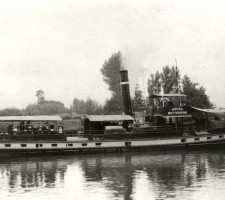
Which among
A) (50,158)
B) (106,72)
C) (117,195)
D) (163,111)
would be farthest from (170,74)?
(117,195)

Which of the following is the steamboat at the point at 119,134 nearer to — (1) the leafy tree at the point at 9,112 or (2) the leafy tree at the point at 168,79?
(2) the leafy tree at the point at 168,79

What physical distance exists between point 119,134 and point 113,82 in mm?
28921

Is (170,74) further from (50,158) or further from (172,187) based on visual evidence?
(172,187)

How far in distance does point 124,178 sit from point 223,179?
4.03m

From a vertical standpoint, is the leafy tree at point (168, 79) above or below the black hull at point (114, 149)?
above

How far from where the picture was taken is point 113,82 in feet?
182

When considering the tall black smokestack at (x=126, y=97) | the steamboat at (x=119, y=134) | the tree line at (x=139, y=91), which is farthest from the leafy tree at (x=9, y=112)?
the tall black smokestack at (x=126, y=97)

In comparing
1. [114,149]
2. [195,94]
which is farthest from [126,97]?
[195,94]

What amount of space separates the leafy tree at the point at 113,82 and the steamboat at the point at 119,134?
22123 mm

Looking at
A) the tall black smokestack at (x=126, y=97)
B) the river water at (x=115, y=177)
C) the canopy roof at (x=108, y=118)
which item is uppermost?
the tall black smokestack at (x=126, y=97)

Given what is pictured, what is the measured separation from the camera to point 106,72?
56.5 metres

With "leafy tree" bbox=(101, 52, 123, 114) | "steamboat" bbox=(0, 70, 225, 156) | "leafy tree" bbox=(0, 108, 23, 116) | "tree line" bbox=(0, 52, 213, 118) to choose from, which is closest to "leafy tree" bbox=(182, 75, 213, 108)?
"tree line" bbox=(0, 52, 213, 118)

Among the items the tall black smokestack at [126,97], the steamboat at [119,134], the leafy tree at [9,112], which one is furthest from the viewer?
the leafy tree at [9,112]

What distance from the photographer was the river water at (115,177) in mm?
12859
